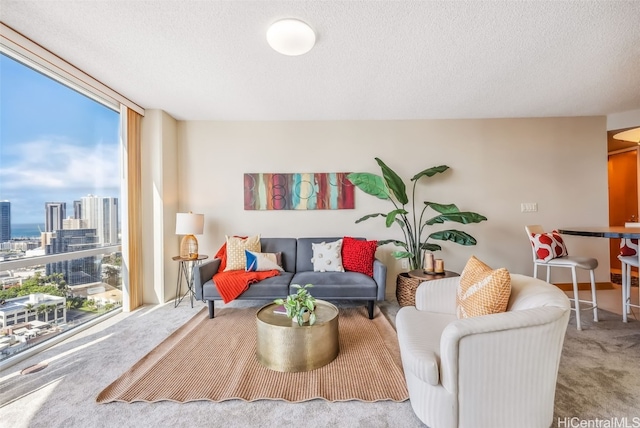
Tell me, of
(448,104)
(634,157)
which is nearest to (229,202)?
(448,104)

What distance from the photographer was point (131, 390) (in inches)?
66.6

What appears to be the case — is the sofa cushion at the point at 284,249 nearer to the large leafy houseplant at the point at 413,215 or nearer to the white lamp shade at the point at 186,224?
the white lamp shade at the point at 186,224

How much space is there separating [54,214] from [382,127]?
368 centimetres

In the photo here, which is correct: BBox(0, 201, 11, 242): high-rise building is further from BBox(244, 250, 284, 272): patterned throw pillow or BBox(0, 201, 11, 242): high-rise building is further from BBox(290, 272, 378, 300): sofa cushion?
BBox(290, 272, 378, 300): sofa cushion

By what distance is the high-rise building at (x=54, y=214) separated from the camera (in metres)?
2.37

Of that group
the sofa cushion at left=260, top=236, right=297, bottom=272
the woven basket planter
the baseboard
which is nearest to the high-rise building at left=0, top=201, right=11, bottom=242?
the sofa cushion at left=260, top=236, right=297, bottom=272

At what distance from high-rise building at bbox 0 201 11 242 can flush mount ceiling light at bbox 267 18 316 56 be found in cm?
235

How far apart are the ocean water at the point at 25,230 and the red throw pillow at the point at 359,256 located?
2841mm

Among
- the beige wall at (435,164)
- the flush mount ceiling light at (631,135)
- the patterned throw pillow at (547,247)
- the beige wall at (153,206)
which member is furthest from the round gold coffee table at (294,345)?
the flush mount ceiling light at (631,135)

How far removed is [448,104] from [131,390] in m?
3.93

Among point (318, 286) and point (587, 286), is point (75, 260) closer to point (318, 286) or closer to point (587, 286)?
point (318, 286)

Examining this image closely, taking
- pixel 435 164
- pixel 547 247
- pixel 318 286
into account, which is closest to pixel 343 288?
pixel 318 286

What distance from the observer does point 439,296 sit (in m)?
1.92

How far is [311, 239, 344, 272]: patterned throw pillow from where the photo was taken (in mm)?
3166
